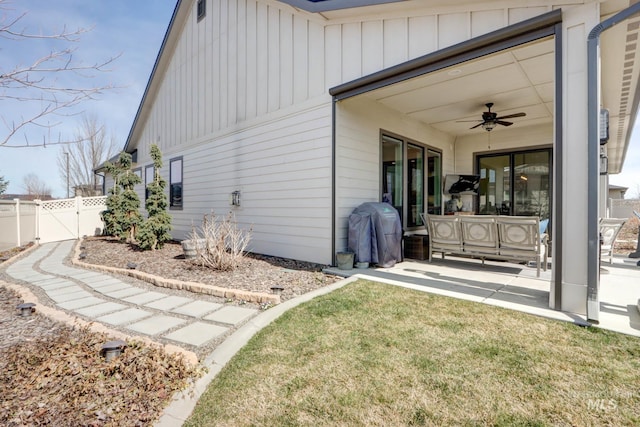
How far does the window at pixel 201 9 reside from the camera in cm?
855

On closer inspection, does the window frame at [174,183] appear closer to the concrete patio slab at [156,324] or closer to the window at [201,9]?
the window at [201,9]

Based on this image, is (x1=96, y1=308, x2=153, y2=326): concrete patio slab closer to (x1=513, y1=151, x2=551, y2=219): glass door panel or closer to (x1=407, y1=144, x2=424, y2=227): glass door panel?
(x1=407, y1=144, x2=424, y2=227): glass door panel

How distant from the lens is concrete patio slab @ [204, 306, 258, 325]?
9.81 ft

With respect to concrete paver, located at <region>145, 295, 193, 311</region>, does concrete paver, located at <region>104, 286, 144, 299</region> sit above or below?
above

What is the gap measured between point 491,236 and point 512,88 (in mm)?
2456

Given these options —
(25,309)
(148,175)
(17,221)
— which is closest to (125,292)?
(25,309)

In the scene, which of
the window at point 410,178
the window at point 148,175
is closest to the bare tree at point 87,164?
the window at point 148,175

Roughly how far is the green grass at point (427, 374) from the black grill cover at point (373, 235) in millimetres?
2090

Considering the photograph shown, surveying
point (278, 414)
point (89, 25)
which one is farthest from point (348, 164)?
A: point (278, 414)

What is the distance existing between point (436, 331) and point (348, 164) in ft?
10.9

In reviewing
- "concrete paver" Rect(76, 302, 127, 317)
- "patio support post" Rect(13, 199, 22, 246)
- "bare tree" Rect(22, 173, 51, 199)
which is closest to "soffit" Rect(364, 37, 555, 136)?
"concrete paver" Rect(76, 302, 127, 317)

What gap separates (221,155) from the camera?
787cm

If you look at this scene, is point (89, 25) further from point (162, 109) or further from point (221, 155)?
point (162, 109)

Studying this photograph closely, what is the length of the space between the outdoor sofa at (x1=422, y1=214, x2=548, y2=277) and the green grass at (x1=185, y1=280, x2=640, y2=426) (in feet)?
5.93
